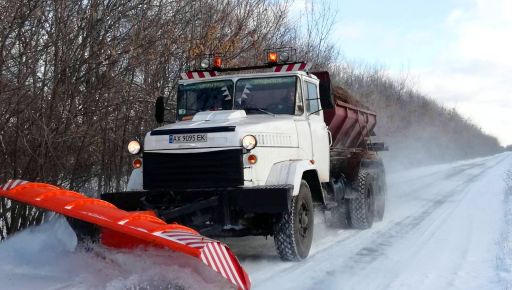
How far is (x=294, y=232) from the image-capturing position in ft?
19.7

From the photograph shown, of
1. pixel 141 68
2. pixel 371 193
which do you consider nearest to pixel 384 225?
pixel 371 193

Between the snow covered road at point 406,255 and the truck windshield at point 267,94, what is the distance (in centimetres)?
185

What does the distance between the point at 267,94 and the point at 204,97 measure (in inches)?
33.8

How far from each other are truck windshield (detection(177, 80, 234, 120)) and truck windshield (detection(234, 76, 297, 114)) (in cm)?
14

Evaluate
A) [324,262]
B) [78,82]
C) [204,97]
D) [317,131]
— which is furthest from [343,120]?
[78,82]

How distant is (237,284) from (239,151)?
1.95 meters


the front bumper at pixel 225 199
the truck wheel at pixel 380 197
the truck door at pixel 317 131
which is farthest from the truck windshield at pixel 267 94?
the truck wheel at pixel 380 197

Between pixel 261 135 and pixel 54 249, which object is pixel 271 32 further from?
pixel 54 249

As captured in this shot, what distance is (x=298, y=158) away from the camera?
6.72 meters

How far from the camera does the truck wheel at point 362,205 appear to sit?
8.95m

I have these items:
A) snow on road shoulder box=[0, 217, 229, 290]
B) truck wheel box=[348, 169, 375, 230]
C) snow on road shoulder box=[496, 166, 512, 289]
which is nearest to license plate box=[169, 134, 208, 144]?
snow on road shoulder box=[0, 217, 229, 290]

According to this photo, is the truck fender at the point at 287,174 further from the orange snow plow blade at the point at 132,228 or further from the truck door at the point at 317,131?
the orange snow plow blade at the point at 132,228

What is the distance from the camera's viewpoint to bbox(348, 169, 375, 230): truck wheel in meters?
8.95

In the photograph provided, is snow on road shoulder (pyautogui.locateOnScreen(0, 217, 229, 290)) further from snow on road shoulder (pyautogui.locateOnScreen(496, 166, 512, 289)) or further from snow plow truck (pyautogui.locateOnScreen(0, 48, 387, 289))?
snow on road shoulder (pyautogui.locateOnScreen(496, 166, 512, 289))
